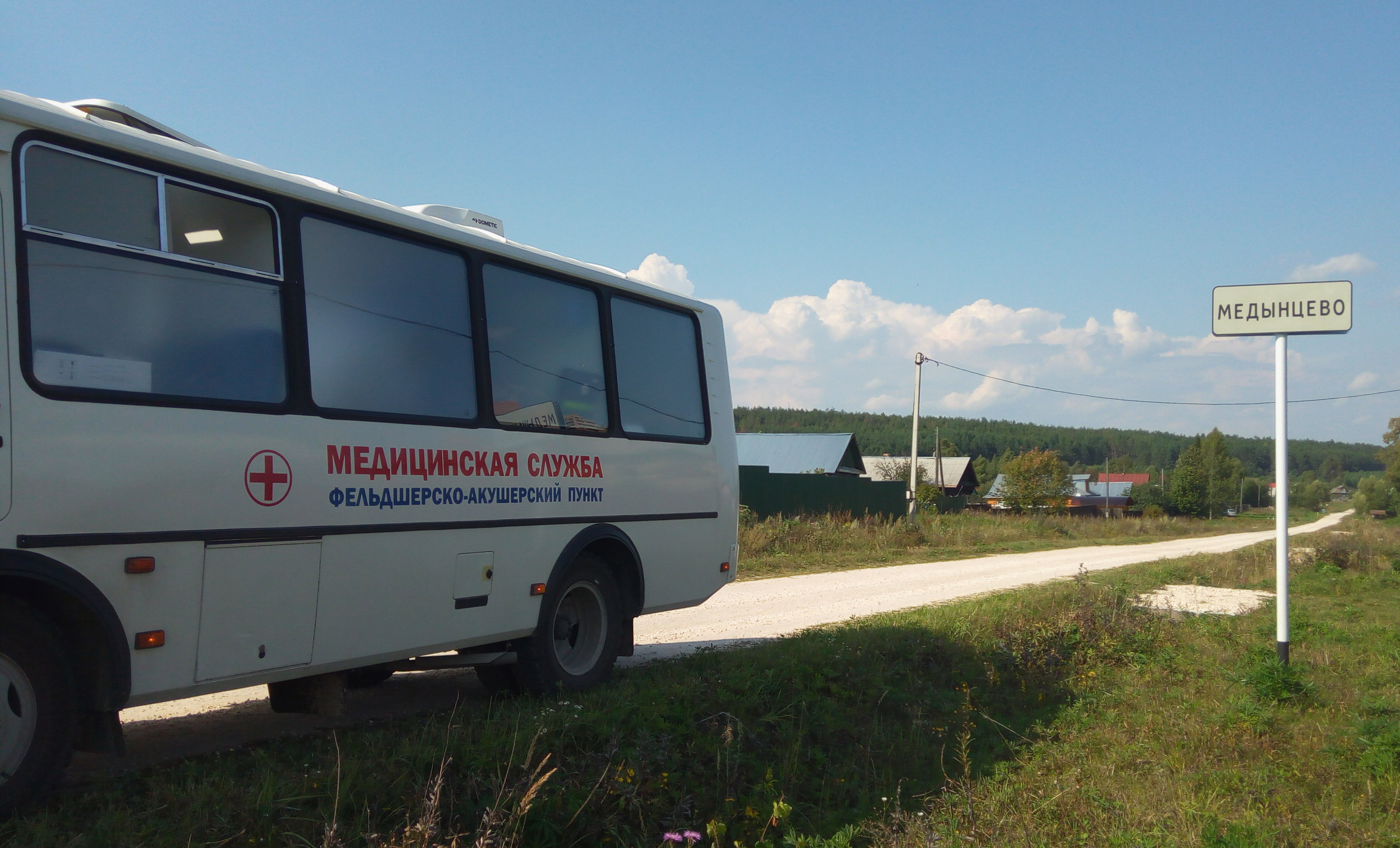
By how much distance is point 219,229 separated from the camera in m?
4.69

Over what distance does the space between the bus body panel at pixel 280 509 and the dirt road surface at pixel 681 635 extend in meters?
0.83

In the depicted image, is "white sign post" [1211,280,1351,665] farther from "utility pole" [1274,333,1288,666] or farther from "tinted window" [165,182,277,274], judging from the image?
"tinted window" [165,182,277,274]

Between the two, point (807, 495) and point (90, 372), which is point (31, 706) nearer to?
point (90, 372)

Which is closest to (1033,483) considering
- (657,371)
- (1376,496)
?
(1376,496)

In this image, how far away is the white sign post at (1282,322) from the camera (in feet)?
28.5

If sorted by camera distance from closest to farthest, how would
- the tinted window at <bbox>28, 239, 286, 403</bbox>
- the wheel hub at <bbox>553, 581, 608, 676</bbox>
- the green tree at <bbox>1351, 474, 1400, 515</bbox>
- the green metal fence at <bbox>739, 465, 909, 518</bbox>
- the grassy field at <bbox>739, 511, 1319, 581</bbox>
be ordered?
the tinted window at <bbox>28, 239, 286, 403</bbox>
the wheel hub at <bbox>553, 581, 608, 676</bbox>
the grassy field at <bbox>739, 511, 1319, 581</bbox>
the green metal fence at <bbox>739, 465, 909, 518</bbox>
the green tree at <bbox>1351, 474, 1400, 515</bbox>

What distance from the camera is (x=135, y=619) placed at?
4.11 metres

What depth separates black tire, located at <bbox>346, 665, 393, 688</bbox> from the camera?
20.8 feet

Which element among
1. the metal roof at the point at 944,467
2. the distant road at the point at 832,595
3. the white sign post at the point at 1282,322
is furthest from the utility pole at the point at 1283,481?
the metal roof at the point at 944,467

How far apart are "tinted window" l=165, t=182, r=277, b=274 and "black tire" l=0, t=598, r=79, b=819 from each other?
5.57ft

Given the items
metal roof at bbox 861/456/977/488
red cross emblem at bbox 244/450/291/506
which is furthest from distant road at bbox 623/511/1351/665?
metal roof at bbox 861/456/977/488

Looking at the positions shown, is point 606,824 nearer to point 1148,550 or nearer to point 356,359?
point 356,359

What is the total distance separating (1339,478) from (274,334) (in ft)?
614

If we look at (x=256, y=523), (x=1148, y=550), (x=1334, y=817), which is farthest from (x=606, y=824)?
(x=1148, y=550)
